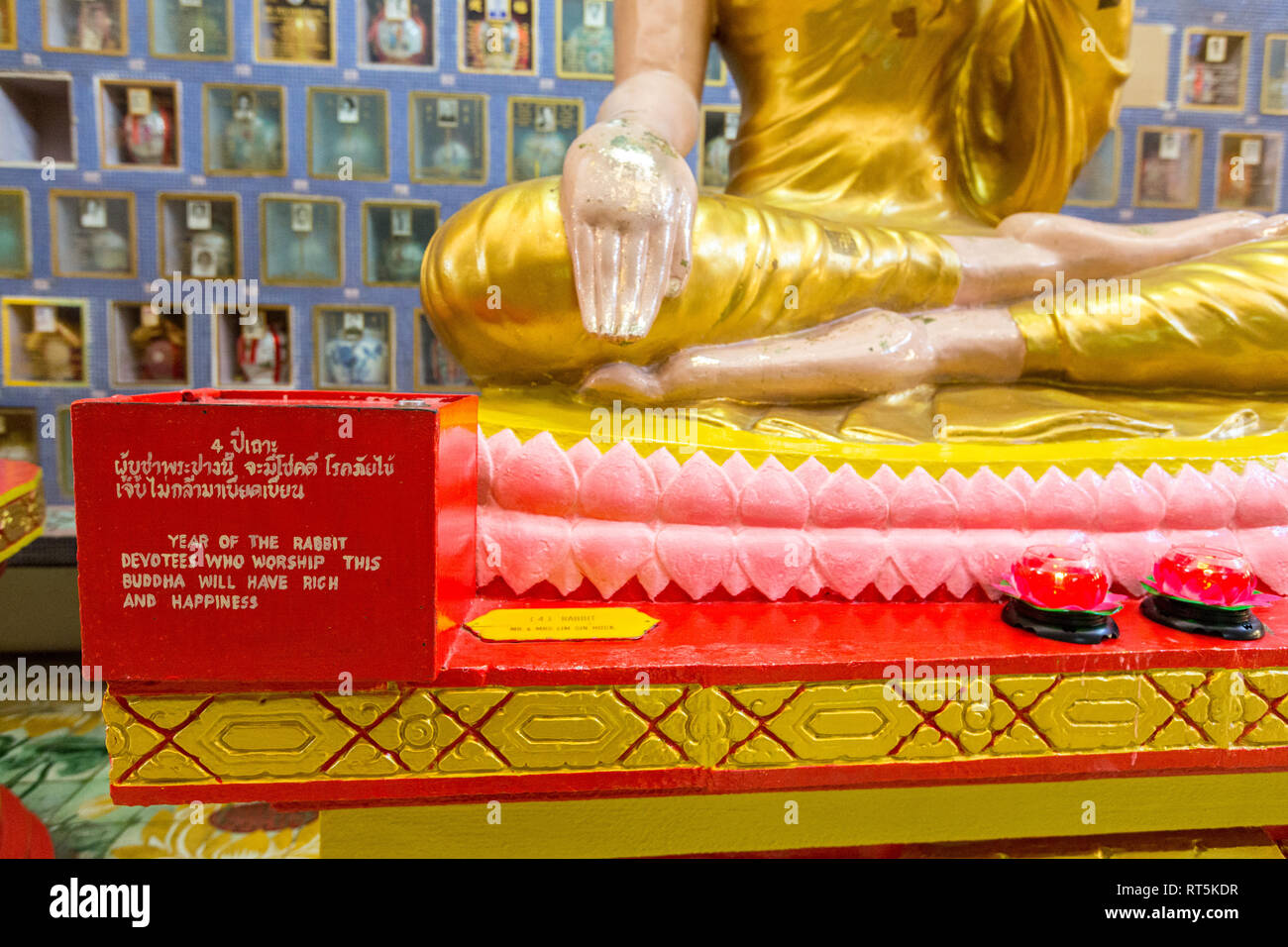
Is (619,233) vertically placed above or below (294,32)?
below

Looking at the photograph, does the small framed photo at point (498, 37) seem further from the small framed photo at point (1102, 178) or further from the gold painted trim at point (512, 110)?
the small framed photo at point (1102, 178)

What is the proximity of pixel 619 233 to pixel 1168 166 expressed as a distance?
2.69 metres

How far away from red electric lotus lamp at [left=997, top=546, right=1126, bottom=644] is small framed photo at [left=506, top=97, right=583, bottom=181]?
2100 millimetres

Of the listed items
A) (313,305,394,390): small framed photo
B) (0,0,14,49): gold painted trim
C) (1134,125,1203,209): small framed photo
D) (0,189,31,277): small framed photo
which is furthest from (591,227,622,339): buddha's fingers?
(1134,125,1203,209): small framed photo

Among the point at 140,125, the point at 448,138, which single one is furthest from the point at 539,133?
the point at 140,125

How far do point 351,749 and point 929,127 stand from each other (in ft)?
6.52

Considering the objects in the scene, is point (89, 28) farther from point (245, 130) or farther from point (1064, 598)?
point (1064, 598)

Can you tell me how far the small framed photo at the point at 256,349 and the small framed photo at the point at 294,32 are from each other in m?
0.82

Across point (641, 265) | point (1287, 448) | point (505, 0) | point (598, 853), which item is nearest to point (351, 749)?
point (598, 853)

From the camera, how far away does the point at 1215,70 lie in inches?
111

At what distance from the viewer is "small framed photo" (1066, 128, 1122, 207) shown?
2.88m

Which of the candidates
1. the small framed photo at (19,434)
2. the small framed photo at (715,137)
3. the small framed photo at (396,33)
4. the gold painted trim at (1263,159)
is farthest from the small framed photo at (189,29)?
the gold painted trim at (1263,159)

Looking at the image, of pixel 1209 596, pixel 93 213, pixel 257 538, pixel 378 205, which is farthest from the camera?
pixel 378 205

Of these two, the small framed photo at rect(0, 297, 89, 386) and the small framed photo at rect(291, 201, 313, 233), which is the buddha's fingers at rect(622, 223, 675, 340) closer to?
the small framed photo at rect(291, 201, 313, 233)
